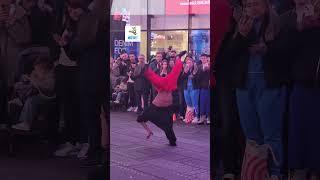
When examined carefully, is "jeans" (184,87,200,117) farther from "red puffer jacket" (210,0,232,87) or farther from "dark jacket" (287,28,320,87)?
"dark jacket" (287,28,320,87)

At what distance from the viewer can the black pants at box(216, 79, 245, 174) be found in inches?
121

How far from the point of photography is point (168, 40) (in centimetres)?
1044

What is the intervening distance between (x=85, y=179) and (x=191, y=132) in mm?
4773

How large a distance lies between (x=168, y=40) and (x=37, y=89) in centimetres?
634

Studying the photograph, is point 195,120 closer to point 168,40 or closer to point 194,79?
point 194,79

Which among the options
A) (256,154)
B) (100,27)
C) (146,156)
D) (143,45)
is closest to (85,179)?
(100,27)

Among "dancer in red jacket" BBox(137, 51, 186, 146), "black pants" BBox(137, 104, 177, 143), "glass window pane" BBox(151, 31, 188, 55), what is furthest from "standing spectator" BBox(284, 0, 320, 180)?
"glass window pane" BBox(151, 31, 188, 55)

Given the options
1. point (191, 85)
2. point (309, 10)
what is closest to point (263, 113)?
point (309, 10)

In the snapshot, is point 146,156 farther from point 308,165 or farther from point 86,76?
point 308,165

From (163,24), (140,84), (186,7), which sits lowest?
(140,84)

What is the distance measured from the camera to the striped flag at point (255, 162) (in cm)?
297

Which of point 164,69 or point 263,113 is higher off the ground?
point 164,69

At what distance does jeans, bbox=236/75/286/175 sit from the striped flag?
3 cm

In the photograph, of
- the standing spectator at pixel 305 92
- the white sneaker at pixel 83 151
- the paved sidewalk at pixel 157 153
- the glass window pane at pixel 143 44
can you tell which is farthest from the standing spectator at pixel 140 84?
the standing spectator at pixel 305 92
